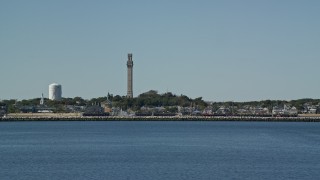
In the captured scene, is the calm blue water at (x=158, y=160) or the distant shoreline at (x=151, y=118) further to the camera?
the distant shoreline at (x=151, y=118)

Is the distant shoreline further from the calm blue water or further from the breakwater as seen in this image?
the calm blue water

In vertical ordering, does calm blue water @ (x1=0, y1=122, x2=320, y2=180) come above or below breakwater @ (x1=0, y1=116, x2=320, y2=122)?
below

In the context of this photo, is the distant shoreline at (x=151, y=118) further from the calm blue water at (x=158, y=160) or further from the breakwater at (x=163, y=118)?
the calm blue water at (x=158, y=160)

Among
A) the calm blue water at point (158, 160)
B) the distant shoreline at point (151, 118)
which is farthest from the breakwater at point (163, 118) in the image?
the calm blue water at point (158, 160)

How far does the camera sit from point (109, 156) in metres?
59.6

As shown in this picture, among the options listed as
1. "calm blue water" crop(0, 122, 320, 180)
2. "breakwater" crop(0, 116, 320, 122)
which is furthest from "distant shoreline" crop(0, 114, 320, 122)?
"calm blue water" crop(0, 122, 320, 180)

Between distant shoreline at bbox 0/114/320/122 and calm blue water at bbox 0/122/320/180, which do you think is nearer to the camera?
calm blue water at bbox 0/122/320/180

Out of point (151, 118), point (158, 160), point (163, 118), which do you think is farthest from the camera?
point (163, 118)

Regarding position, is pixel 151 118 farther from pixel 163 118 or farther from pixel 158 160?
pixel 158 160

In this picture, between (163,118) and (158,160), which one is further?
(163,118)

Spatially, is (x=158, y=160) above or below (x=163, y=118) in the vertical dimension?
below

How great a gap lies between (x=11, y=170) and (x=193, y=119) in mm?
124565

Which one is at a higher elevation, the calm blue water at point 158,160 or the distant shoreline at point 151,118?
the distant shoreline at point 151,118

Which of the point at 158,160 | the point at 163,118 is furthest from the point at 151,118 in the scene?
the point at 158,160
